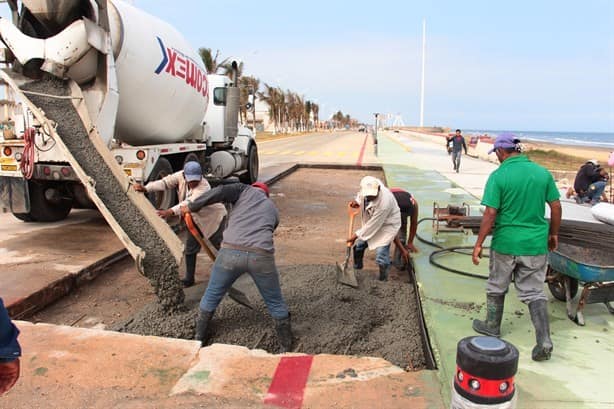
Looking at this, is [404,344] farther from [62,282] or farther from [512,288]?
[62,282]

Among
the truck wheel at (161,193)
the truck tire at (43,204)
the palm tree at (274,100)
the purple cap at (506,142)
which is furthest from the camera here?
the palm tree at (274,100)

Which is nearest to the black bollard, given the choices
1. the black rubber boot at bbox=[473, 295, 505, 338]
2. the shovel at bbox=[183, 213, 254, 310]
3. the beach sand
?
the black rubber boot at bbox=[473, 295, 505, 338]

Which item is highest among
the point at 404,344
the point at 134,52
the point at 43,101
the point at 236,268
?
the point at 134,52

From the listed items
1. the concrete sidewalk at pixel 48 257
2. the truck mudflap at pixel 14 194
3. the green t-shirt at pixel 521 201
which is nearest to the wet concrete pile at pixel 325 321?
the concrete sidewalk at pixel 48 257

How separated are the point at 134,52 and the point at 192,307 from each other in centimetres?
410

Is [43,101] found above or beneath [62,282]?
above

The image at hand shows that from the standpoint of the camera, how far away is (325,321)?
4875 mm

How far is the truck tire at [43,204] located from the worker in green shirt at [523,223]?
704 centimetres

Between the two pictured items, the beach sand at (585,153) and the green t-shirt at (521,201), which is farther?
the beach sand at (585,153)

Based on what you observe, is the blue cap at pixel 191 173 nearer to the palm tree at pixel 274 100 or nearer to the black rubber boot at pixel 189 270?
the black rubber boot at pixel 189 270

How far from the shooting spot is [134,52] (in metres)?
7.19

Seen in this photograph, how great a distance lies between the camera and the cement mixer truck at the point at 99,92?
620cm

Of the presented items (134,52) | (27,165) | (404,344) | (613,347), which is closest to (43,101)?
(27,165)

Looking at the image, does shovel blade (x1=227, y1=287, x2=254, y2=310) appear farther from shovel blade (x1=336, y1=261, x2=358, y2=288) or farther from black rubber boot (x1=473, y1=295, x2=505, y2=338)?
black rubber boot (x1=473, y1=295, x2=505, y2=338)
